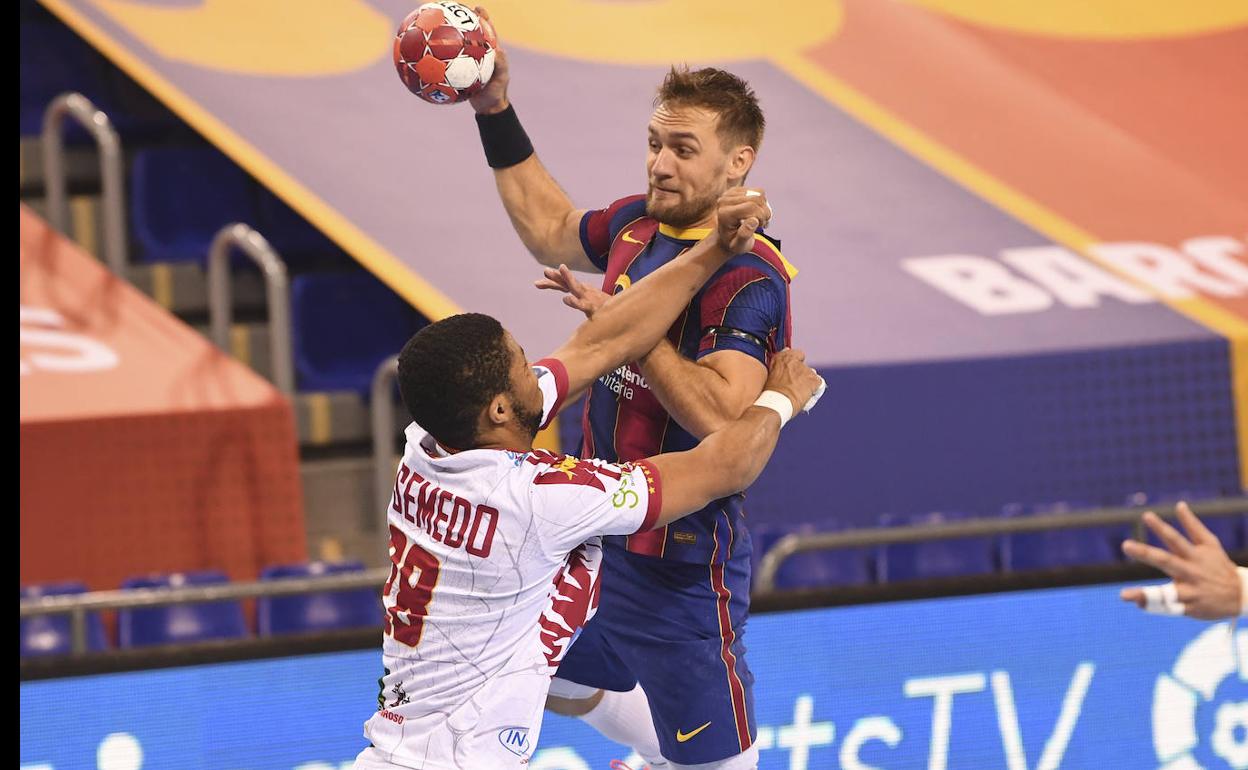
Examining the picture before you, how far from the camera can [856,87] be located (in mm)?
12062

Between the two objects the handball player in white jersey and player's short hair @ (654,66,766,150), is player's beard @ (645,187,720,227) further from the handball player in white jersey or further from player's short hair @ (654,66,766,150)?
the handball player in white jersey

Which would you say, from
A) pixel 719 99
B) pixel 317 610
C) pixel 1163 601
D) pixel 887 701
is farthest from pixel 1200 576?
pixel 317 610

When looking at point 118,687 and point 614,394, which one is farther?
point 118,687

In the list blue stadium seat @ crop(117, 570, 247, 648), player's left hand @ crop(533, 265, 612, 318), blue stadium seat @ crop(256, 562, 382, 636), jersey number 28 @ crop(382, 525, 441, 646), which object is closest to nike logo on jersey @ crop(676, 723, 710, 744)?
jersey number 28 @ crop(382, 525, 441, 646)

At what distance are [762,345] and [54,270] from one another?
5.49m

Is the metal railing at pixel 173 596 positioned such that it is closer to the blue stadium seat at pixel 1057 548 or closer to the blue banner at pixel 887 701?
→ the blue banner at pixel 887 701

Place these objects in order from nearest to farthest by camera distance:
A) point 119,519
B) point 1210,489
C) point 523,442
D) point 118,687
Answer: point 523,442, point 118,687, point 119,519, point 1210,489

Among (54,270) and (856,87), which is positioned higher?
(856,87)

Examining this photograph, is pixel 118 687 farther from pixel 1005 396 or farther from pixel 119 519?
pixel 1005 396

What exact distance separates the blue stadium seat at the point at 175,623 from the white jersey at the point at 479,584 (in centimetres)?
296

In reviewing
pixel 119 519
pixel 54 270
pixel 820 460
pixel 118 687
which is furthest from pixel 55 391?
pixel 820 460

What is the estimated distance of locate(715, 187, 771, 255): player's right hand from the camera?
4141mm

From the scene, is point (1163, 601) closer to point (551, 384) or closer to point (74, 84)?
point (551, 384)
